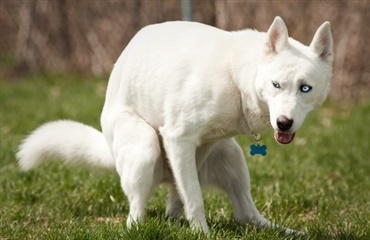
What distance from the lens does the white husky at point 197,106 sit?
388 centimetres

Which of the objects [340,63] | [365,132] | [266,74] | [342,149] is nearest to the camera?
[266,74]

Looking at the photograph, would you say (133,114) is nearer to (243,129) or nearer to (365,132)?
(243,129)

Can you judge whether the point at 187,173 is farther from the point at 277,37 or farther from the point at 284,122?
the point at 277,37

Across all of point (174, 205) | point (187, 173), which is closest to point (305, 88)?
point (187, 173)

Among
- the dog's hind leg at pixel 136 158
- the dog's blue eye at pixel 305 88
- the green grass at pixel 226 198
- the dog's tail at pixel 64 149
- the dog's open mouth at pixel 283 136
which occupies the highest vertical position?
the dog's blue eye at pixel 305 88

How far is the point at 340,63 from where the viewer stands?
9.95 meters

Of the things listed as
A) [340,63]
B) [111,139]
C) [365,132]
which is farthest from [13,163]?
[340,63]

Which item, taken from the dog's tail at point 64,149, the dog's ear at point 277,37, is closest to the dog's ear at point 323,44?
the dog's ear at point 277,37

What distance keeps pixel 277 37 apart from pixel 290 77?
275mm

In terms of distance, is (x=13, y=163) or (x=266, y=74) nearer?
(x=266, y=74)

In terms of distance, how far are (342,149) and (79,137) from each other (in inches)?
128

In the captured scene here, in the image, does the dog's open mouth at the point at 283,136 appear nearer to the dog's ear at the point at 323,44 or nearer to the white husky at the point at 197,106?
the white husky at the point at 197,106

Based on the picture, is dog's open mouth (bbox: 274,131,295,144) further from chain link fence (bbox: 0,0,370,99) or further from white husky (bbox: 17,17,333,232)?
chain link fence (bbox: 0,0,370,99)

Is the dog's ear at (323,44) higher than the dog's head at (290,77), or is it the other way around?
the dog's ear at (323,44)
